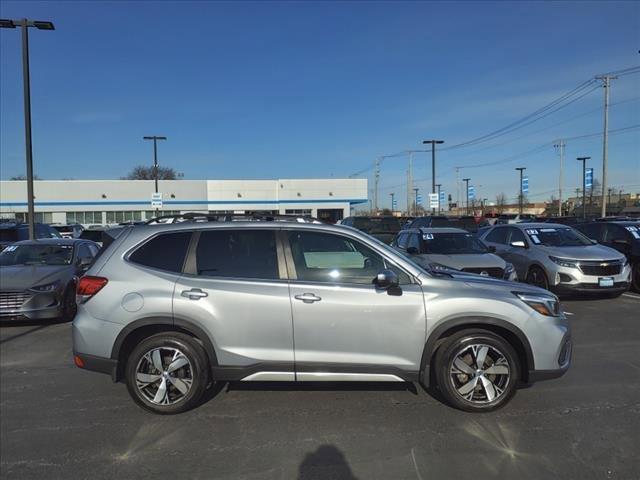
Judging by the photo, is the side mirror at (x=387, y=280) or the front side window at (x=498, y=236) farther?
the front side window at (x=498, y=236)

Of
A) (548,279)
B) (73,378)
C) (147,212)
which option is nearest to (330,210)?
(147,212)

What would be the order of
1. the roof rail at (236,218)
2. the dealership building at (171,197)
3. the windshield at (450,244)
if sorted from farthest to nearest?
1. the dealership building at (171,197)
2. the windshield at (450,244)
3. the roof rail at (236,218)

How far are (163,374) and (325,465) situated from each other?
1742 mm

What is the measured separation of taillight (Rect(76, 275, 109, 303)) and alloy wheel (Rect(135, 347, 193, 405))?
2.44 ft

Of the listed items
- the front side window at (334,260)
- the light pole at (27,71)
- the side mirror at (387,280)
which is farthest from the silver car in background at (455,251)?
the light pole at (27,71)

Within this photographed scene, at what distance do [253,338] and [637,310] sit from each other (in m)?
7.99

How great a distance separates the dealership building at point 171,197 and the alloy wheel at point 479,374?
49.4 meters

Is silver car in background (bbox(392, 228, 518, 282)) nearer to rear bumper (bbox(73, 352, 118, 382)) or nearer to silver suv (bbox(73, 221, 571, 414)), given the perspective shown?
silver suv (bbox(73, 221, 571, 414))

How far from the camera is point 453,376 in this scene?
439 centimetres

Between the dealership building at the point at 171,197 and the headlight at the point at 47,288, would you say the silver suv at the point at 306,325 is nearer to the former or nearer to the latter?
the headlight at the point at 47,288

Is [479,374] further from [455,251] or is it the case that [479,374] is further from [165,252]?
[455,251]

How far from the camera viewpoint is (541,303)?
4.43 metres

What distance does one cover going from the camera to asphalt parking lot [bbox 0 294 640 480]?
3557 mm

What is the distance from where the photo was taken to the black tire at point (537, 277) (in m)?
10.2
